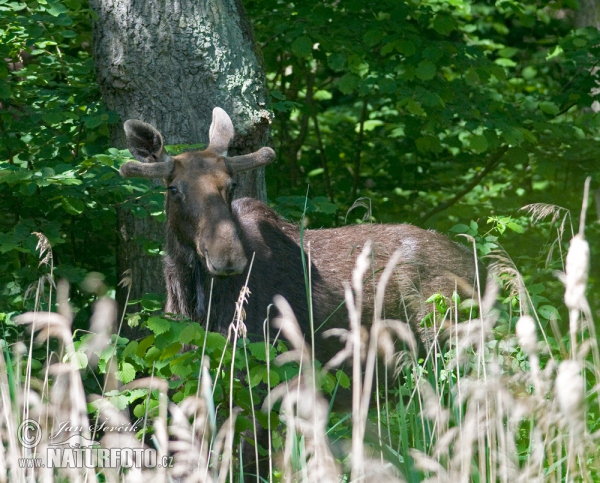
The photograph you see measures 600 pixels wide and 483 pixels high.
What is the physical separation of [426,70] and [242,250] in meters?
3.31

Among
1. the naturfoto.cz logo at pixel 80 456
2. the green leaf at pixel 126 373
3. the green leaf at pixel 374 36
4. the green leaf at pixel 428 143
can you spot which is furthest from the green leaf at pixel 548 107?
the naturfoto.cz logo at pixel 80 456

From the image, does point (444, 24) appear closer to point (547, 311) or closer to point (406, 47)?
point (406, 47)

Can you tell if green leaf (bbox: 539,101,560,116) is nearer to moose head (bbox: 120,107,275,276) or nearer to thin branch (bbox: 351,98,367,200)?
thin branch (bbox: 351,98,367,200)

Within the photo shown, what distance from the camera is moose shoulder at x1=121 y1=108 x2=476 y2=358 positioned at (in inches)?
210

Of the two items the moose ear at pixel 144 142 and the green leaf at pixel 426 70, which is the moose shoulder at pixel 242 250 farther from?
the green leaf at pixel 426 70

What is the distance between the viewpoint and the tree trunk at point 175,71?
21.1ft

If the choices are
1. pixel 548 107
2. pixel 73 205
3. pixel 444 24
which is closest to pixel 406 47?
pixel 444 24

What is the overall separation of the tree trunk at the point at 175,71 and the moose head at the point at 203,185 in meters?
0.58

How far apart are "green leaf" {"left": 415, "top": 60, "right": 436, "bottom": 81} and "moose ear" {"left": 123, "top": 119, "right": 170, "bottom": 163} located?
2858 millimetres

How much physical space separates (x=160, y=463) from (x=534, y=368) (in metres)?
1.37

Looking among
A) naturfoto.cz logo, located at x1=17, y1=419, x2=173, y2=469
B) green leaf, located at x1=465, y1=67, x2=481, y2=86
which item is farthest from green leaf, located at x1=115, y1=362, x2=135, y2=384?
green leaf, located at x1=465, y1=67, x2=481, y2=86

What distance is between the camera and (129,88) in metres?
6.52

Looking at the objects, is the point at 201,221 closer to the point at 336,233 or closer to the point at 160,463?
the point at 336,233

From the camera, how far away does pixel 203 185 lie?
5.46 meters
